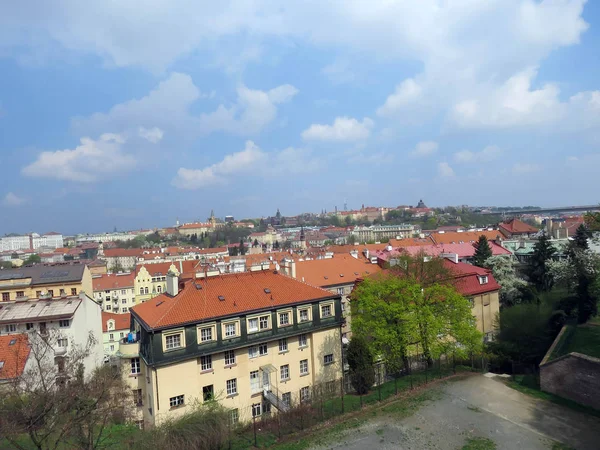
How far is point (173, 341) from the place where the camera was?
22000mm

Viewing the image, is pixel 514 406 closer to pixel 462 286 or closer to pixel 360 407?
pixel 360 407

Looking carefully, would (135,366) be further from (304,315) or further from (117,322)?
(117,322)

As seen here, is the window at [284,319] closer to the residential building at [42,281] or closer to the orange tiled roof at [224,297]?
the orange tiled roof at [224,297]

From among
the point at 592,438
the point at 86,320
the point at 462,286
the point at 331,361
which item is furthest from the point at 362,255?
the point at 592,438

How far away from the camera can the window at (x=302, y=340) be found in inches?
1031

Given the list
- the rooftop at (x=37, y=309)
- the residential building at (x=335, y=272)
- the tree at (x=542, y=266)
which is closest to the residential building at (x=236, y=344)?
the rooftop at (x=37, y=309)

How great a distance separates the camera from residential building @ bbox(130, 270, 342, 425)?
2178 centimetres

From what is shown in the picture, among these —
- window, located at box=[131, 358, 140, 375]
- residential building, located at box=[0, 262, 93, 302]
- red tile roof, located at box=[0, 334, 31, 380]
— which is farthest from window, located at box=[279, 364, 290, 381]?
residential building, located at box=[0, 262, 93, 302]

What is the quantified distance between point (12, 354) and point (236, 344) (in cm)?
1477

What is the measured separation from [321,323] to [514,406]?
11616 millimetres

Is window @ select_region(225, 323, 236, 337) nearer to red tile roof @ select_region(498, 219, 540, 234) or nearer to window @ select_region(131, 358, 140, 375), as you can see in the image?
window @ select_region(131, 358, 140, 375)

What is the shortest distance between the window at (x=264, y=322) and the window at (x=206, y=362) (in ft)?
11.4

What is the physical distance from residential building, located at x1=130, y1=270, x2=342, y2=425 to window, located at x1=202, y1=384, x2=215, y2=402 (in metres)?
0.05

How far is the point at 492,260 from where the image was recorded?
4466 centimetres
